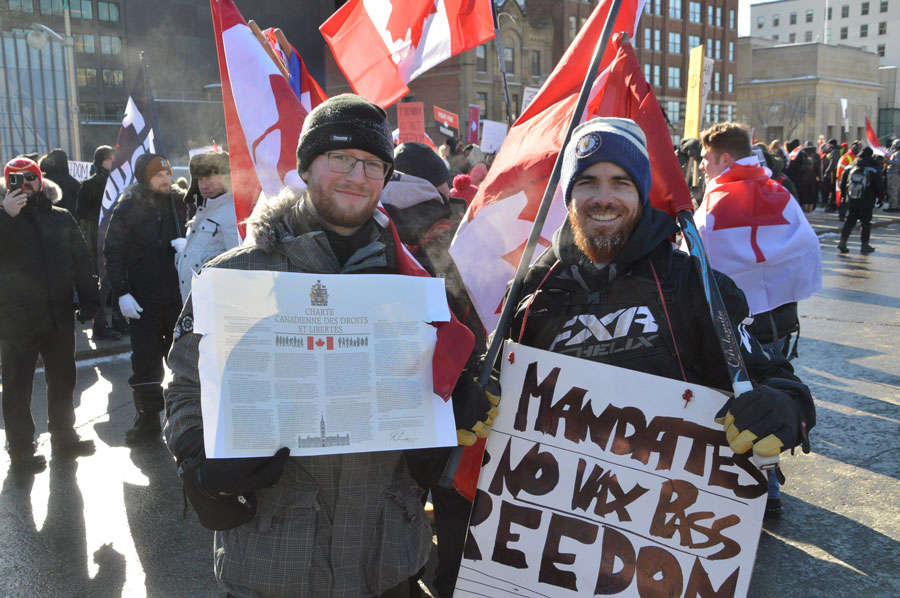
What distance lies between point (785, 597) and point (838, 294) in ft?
27.6

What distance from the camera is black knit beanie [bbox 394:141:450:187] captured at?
4.22 m

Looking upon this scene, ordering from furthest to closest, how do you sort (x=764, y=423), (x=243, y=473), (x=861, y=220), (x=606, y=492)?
(x=861, y=220)
(x=606, y=492)
(x=764, y=423)
(x=243, y=473)

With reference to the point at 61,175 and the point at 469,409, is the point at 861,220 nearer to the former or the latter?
the point at 61,175

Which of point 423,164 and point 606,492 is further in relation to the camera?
point 423,164

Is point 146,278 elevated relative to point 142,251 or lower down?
lower down

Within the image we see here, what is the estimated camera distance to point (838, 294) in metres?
10.8

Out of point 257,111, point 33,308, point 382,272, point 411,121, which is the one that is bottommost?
point 33,308

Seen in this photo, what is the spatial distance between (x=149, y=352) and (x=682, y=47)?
65.2 metres

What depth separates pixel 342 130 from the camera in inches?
79.6

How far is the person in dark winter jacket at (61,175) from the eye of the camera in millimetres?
9984

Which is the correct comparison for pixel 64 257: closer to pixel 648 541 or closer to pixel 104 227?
pixel 104 227

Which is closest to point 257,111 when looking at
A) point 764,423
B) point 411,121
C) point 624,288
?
point 624,288

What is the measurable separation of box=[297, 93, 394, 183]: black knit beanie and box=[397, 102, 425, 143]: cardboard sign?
9678 mm

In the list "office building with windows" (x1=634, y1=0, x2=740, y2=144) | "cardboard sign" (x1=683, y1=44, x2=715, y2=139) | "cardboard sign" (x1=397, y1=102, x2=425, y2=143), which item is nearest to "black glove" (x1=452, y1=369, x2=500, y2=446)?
"cardboard sign" (x1=683, y1=44, x2=715, y2=139)
